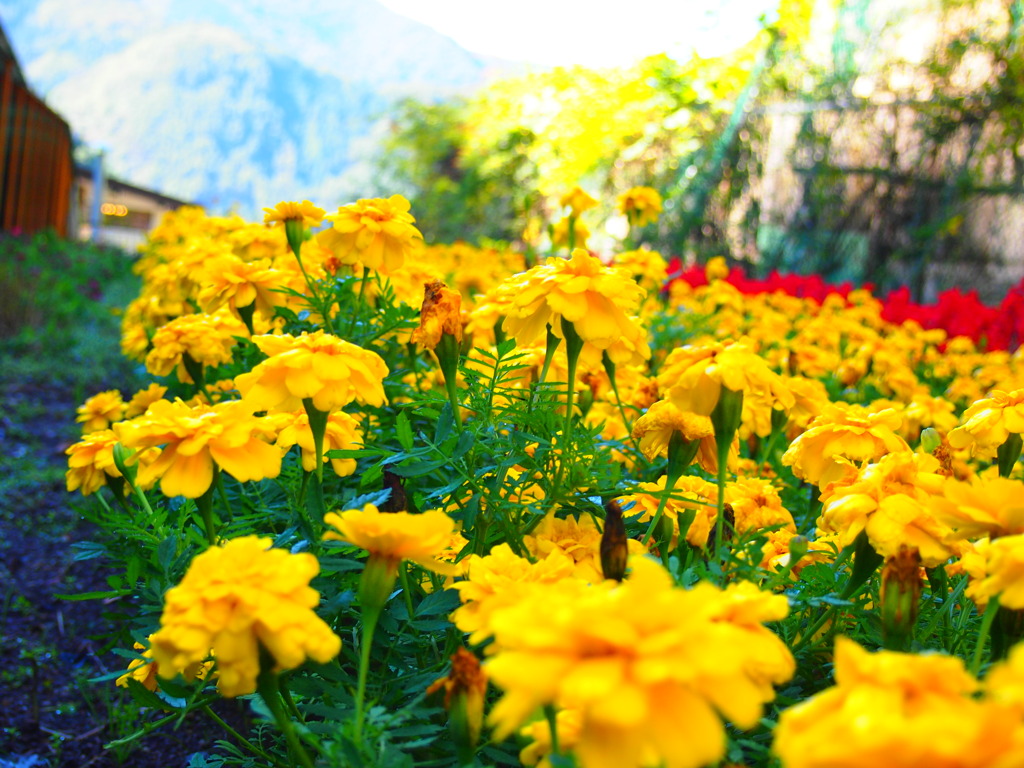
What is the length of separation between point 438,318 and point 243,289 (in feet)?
1.99

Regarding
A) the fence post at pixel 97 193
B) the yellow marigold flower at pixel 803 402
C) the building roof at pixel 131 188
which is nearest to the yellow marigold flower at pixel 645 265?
the yellow marigold flower at pixel 803 402

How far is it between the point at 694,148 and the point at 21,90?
24.4 ft

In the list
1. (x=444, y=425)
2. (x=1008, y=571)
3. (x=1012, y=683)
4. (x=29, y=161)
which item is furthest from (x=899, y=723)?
(x=29, y=161)

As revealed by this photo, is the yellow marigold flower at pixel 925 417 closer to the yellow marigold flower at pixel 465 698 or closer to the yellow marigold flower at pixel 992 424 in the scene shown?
the yellow marigold flower at pixel 992 424

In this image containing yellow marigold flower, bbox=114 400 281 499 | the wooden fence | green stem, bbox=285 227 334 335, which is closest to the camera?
yellow marigold flower, bbox=114 400 281 499

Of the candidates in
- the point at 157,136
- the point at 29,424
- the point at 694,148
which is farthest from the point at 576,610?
the point at 157,136

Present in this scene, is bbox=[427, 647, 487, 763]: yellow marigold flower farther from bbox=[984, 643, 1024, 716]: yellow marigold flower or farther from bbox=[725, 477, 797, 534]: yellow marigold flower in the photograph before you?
bbox=[725, 477, 797, 534]: yellow marigold flower

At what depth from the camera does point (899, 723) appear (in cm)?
44

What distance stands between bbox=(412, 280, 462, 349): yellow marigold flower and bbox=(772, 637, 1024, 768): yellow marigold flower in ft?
2.24

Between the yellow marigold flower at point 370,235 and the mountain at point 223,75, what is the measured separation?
52.1 metres

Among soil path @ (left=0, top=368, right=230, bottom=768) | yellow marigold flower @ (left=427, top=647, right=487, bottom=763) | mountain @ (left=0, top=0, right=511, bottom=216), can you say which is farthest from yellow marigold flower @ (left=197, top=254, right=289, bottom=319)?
mountain @ (left=0, top=0, right=511, bottom=216)

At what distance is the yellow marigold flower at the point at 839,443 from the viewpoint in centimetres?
108

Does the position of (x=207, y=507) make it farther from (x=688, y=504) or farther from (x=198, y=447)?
(x=688, y=504)

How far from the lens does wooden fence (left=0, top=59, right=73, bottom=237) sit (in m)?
9.05
